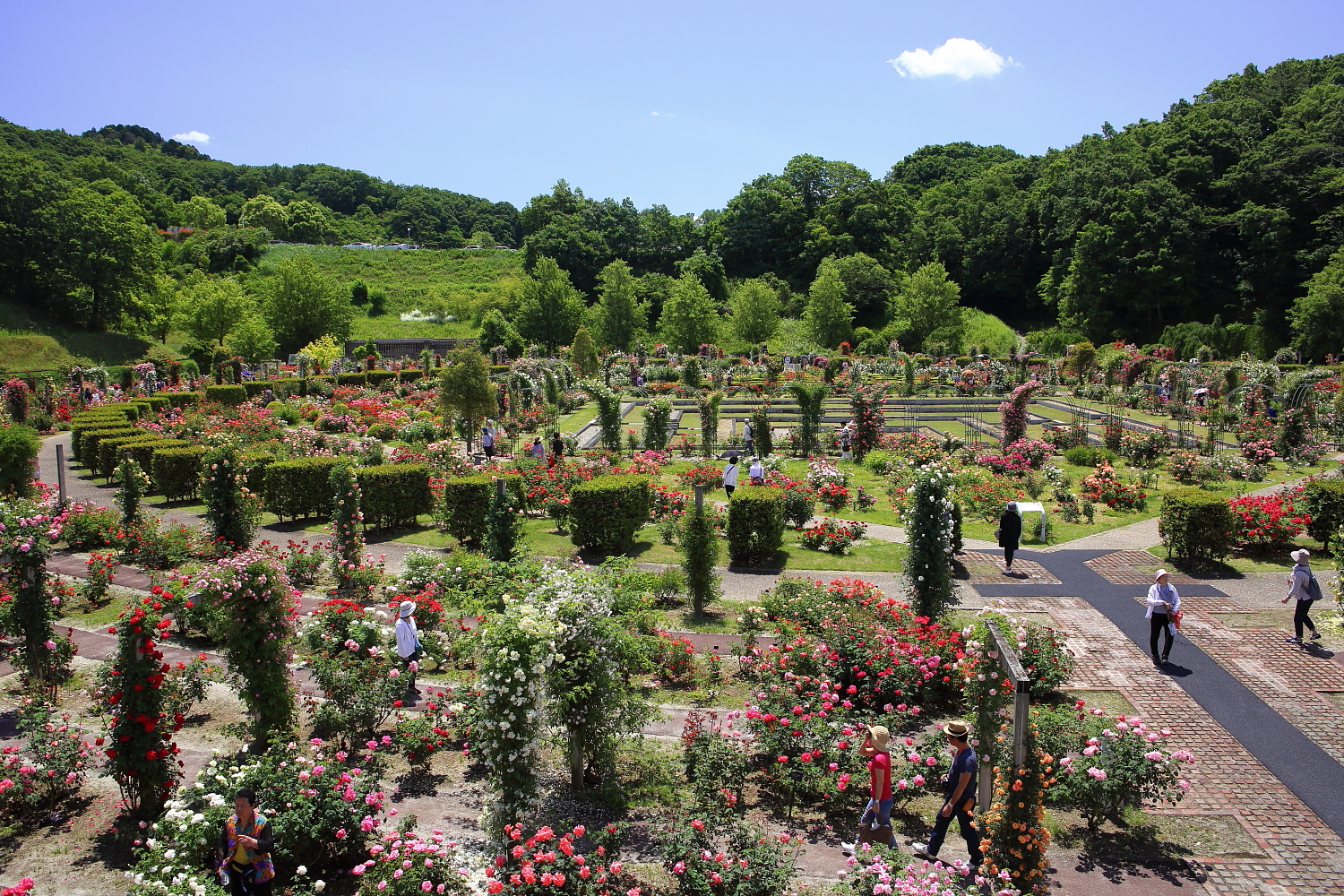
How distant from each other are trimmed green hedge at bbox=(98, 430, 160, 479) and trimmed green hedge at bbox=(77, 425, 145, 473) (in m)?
0.48

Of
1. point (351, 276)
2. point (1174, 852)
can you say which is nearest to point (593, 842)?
point (1174, 852)

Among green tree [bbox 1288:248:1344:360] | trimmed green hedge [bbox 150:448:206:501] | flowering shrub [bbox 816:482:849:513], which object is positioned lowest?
flowering shrub [bbox 816:482:849:513]

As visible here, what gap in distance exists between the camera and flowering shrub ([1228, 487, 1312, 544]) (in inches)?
535

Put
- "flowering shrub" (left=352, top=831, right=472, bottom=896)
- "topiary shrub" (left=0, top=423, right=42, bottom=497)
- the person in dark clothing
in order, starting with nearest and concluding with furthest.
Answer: "flowering shrub" (left=352, top=831, right=472, bottom=896) → the person in dark clothing → "topiary shrub" (left=0, top=423, right=42, bottom=497)

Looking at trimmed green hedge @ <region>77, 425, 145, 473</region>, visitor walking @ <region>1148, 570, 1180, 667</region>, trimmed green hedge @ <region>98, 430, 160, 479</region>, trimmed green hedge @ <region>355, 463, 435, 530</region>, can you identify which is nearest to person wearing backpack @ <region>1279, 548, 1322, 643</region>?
→ visitor walking @ <region>1148, 570, 1180, 667</region>

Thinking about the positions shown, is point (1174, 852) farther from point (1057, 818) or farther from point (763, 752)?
point (763, 752)

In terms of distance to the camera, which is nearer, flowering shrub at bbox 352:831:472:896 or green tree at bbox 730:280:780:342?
flowering shrub at bbox 352:831:472:896

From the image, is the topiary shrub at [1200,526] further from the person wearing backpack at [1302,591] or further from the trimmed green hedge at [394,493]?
the trimmed green hedge at [394,493]

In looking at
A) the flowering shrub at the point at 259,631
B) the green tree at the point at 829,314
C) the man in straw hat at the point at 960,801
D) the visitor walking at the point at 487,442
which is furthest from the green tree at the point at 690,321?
the man in straw hat at the point at 960,801

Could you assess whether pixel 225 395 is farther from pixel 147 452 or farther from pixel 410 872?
pixel 410 872

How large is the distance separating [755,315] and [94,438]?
38.9 meters

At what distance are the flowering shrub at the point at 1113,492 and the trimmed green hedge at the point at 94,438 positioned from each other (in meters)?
23.0

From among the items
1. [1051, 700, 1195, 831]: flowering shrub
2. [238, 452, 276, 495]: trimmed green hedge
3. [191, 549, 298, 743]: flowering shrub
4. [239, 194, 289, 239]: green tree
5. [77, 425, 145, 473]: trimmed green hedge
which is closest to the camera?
[1051, 700, 1195, 831]: flowering shrub

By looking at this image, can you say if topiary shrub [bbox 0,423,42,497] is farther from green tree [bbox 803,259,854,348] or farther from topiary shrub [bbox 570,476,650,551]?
green tree [bbox 803,259,854,348]
